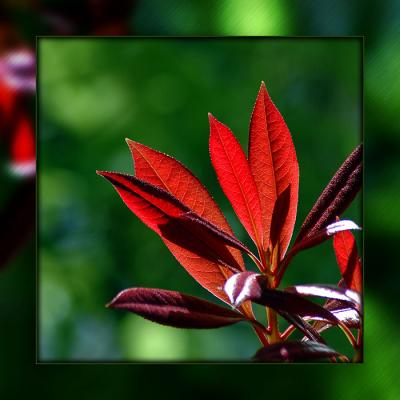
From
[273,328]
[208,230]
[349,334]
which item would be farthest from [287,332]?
[208,230]

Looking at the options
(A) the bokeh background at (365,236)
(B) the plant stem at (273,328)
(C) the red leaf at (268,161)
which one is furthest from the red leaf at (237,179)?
(A) the bokeh background at (365,236)

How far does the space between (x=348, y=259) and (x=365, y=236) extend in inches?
3.2

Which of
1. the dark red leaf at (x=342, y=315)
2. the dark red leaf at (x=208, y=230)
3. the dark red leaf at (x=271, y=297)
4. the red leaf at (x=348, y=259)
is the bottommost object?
the dark red leaf at (x=342, y=315)

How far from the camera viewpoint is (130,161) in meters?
1.37

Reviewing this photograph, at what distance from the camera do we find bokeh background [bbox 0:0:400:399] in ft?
4.50

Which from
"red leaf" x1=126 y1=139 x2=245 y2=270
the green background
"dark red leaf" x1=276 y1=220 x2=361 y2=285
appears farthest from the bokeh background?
"red leaf" x1=126 y1=139 x2=245 y2=270

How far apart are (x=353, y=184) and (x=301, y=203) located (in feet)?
0.35

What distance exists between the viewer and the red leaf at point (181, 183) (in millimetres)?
1295

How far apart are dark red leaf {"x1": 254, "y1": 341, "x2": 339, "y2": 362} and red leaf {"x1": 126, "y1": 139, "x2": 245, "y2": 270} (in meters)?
0.17

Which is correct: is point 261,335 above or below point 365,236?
below

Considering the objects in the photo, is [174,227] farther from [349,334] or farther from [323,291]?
[349,334]

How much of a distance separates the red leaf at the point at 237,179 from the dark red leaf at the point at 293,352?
Result: 0.60 ft

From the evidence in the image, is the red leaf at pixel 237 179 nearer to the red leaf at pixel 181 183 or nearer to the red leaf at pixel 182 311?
the red leaf at pixel 181 183

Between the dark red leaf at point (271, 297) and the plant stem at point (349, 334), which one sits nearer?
the dark red leaf at point (271, 297)
